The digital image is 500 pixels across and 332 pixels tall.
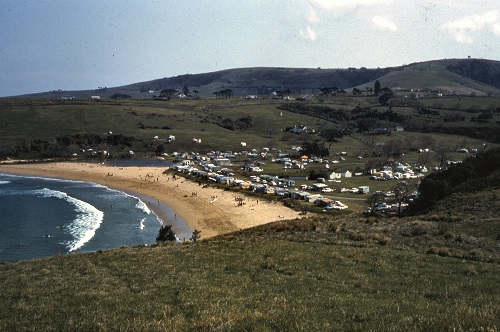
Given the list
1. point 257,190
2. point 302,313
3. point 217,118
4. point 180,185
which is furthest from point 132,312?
point 217,118

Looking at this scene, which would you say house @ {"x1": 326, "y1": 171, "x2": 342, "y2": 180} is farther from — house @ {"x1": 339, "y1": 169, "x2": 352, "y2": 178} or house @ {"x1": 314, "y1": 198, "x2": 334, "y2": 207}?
house @ {"x1": 314, "y1": 198, "x2": 334, "y2": 207}

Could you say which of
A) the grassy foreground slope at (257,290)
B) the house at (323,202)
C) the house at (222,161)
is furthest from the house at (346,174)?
the grassy foreground slope at (257,290)

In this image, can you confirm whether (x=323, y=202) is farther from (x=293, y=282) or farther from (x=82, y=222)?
(x=293, y=282)

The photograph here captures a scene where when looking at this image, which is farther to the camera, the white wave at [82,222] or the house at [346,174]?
the house at [346,174]

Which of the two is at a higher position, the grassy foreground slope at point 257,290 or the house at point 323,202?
the grassy foreground slope at point 257,290

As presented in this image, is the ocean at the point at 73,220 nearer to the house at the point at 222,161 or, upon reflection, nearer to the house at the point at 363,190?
the house at the point at 363,190

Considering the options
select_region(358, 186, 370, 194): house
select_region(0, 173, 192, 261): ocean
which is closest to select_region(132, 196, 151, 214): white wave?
select_region(0, 173, 192, 261): ocean

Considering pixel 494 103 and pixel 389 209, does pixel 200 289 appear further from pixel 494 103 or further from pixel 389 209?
pixel 494 103
